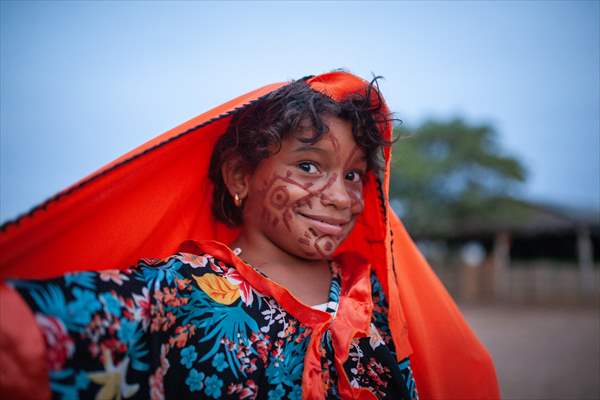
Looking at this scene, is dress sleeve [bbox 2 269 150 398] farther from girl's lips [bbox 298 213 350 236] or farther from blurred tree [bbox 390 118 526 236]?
blurred tree [bbox 390 118 526 236]

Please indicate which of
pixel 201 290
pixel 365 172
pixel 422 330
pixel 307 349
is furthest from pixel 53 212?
pixel 422 330

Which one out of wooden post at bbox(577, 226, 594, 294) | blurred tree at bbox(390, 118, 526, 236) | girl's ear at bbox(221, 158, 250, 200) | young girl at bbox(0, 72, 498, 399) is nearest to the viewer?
young girl at bbox(0, 72, 498, 399)

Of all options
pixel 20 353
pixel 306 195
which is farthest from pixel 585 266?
pixel 20 353

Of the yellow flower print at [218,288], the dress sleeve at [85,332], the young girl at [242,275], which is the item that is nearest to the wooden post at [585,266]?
the young girl at [242,275]

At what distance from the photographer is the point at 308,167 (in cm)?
171

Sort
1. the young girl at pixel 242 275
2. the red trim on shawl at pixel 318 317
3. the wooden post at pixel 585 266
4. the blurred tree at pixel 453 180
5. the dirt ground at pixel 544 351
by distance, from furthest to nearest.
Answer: the blurred tree at pixel 453 180 < the wooden post at pixel 585 266 < the dirt ground at pixel 544 351 < the red trim on shawl at pixel 318 317 < the young girl at pixel 242 275

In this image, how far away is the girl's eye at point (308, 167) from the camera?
67.1 inches

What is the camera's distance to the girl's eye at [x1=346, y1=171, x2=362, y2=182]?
72.7 inches

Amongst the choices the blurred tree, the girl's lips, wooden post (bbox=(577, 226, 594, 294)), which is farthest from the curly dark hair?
wooden post (bbox=(577, 226, 594, 294))

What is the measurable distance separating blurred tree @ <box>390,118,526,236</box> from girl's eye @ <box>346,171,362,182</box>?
49.0 feet

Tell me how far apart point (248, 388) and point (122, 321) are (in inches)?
17.2

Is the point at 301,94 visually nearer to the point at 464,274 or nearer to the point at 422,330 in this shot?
the point at 422,330

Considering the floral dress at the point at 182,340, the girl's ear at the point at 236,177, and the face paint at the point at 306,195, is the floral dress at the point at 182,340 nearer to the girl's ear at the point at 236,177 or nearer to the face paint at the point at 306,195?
the face paint at the point at 306,195

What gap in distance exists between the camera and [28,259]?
1243 mm
